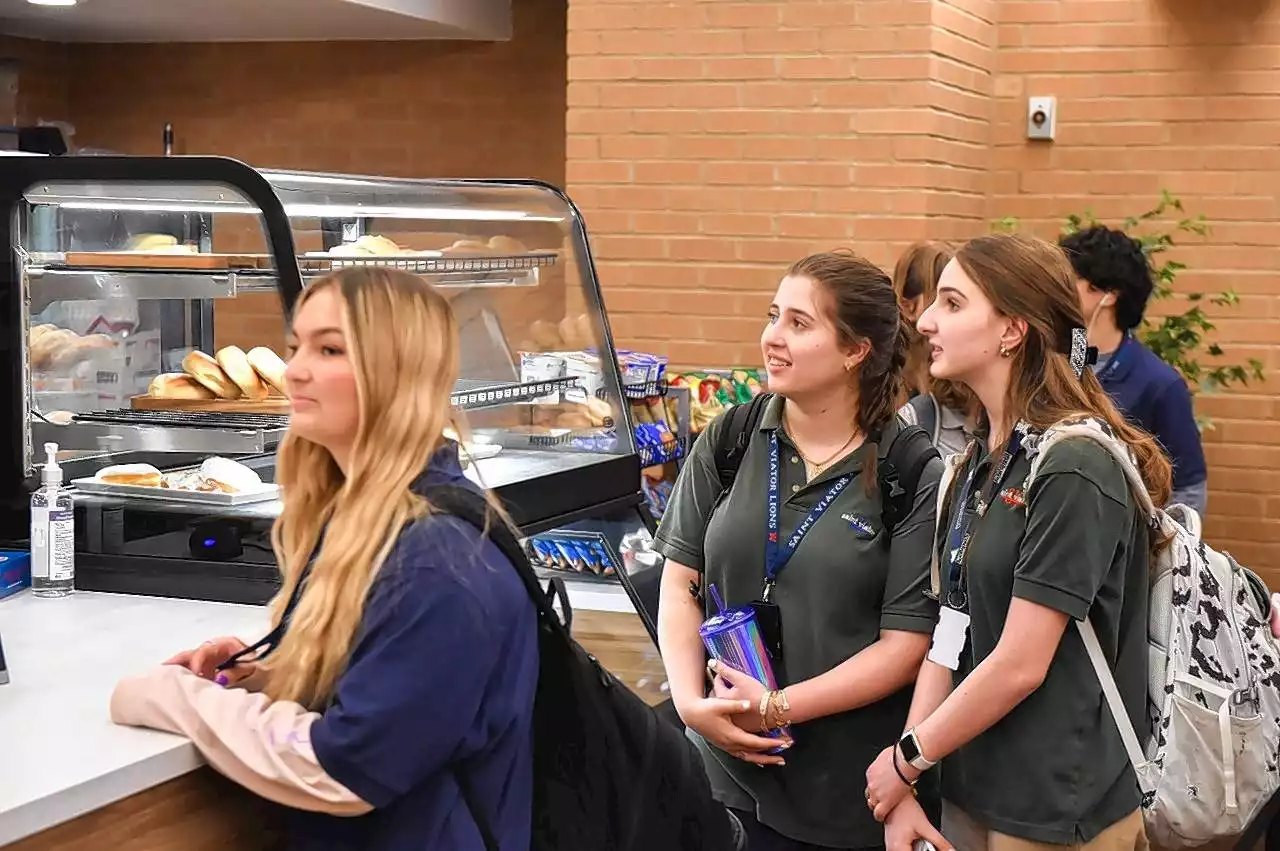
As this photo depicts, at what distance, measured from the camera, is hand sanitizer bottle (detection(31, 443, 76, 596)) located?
2658 millimetres

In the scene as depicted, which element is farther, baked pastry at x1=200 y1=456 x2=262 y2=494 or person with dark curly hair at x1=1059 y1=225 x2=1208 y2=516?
person with dark curly hair at x1=1059 y1=225 x2=1208 y2=516

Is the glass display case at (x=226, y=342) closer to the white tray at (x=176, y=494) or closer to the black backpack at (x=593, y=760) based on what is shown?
the white tray at (x=176, y=494)

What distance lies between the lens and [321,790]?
173 centimetres

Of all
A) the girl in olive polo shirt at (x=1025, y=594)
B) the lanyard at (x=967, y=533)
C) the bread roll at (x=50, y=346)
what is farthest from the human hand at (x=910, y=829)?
the bread roll at (x=50, y=346)

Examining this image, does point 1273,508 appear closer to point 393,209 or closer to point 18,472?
point 393,209

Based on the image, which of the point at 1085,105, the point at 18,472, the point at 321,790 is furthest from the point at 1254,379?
the point at 321,790

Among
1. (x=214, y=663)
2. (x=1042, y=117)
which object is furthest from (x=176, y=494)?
(x=1042, y=117)

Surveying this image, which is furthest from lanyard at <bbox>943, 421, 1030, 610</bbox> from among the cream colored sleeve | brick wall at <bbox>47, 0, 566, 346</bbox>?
brick wall at <bbox>47, 0, 566, 346</bbox>

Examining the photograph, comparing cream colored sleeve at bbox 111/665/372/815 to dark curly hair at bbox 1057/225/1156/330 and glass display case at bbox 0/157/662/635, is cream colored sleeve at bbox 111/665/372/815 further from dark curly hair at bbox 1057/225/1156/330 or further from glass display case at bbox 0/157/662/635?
dark curly hair at bbox 1057/225/1156/330

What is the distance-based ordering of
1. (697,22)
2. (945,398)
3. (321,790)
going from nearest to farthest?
1. (321,790)
2. (945,398)
3. (697,22)

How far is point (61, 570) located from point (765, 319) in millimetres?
2876

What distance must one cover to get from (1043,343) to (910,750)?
25.7 inches

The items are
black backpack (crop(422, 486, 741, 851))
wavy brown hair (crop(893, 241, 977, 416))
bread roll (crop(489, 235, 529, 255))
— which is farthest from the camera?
wavy brown hair (crop(893, 241, 977, 416))

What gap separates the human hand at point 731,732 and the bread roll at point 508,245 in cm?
125
